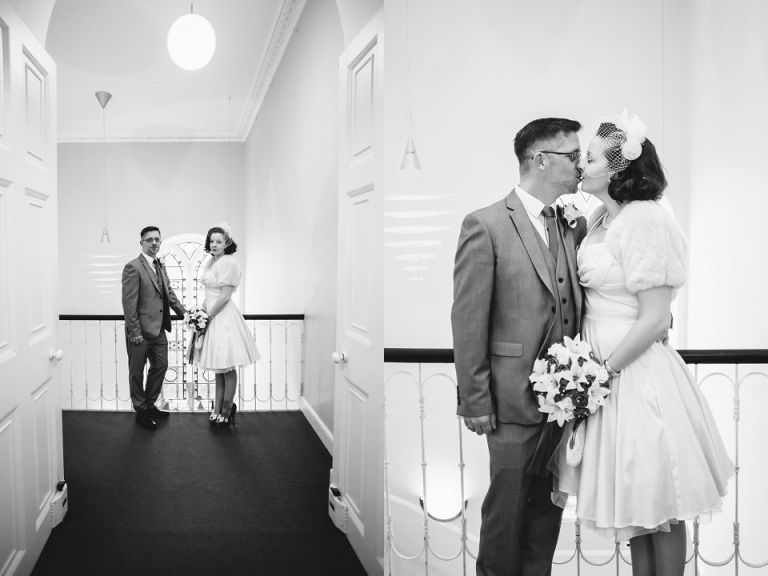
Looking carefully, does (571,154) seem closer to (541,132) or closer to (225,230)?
(541,132)

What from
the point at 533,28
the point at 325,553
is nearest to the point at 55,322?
the point at 325,553

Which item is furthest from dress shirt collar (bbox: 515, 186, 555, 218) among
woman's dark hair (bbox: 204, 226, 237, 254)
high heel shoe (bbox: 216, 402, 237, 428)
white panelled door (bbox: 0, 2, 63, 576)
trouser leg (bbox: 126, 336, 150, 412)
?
white panelled door (bbox: 0, 2, 63, 576)

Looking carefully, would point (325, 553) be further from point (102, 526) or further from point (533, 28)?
point (533, 28)

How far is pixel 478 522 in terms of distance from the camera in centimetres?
362

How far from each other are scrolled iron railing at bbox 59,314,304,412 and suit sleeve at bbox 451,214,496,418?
1.65ft

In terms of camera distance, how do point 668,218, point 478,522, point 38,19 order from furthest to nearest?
point 478,522 < point 668,218 < point 38,19


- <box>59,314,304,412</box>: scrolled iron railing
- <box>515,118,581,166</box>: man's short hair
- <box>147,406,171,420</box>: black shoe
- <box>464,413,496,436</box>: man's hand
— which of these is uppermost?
<box>515,118,581,166</box>: man's short hair

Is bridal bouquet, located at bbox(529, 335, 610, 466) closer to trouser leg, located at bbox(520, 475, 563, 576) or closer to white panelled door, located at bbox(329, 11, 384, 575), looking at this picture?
trouser leg, located at bbox(520, 475, 563, 576)

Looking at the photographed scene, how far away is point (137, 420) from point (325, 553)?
0.63 metres

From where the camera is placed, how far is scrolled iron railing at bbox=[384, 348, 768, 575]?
198 centimetres

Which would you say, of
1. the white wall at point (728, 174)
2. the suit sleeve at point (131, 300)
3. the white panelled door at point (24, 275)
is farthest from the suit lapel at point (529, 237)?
the white wall at point (728, 174)

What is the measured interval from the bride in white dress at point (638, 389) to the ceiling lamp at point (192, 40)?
1151 mm

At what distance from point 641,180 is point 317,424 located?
1.20 metres

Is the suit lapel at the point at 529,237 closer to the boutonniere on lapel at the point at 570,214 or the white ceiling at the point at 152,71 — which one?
the boutonniere on lapel at the point at 570,214
